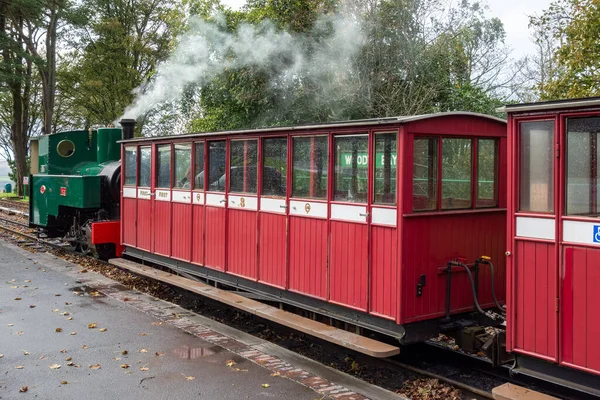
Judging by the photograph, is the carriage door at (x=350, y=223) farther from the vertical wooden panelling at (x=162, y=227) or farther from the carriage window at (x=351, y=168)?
the vertical wooden panelling at (x=162, y=227)

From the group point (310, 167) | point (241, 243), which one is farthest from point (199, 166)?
point (310, 167)

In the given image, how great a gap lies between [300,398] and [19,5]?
88.8 feet

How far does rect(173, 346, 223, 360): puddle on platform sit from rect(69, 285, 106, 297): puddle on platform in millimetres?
3528

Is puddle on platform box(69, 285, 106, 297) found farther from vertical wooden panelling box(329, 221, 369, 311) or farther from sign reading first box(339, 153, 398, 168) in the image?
sign reading first box(339, 153, 398, 168)

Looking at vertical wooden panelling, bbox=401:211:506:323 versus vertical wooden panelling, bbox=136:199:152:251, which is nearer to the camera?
vertical wooden panelling, bbox=401:211:506:323

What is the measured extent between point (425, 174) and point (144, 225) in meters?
6.47

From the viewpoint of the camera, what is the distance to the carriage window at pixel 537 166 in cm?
496

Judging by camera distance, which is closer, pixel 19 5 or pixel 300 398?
pixel 300 398

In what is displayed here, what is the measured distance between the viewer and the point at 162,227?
1057 centimetres

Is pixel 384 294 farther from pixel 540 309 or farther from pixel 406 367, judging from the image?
pixel 540 309

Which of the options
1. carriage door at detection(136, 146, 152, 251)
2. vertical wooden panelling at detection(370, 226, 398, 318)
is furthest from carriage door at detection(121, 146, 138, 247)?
vertical wooden panelling at detection(370, 226, 398, 318)

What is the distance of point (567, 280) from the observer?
15.7 feet

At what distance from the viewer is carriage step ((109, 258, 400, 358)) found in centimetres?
604

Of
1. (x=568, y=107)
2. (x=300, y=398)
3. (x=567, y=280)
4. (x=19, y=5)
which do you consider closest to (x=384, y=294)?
(x=300, y=398)
